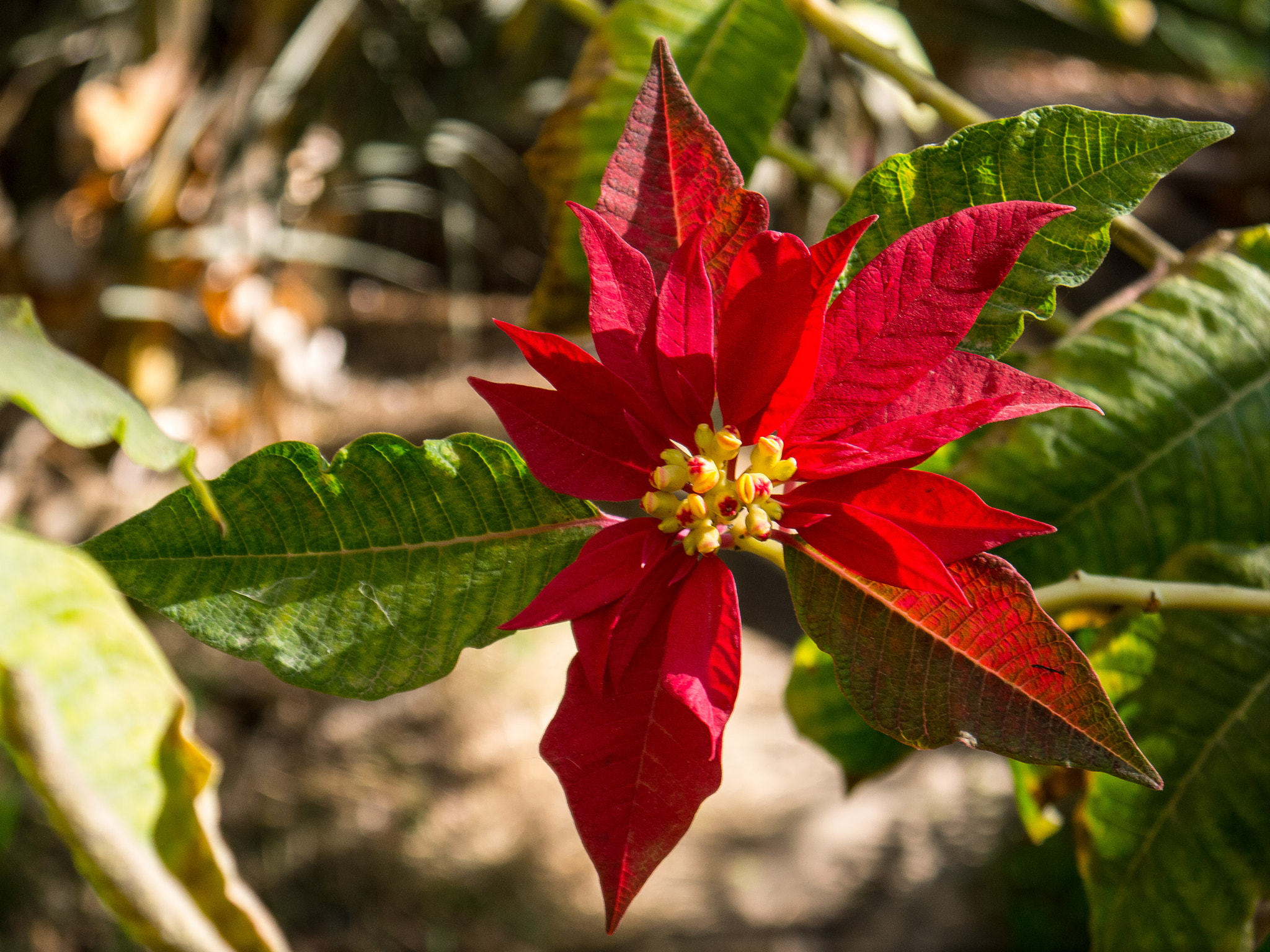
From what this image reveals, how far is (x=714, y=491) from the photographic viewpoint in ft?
0.94

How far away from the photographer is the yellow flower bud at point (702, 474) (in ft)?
0.90

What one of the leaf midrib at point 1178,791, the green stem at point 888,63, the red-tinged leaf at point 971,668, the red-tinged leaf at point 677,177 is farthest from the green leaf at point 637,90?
the leaf midrib at point 1178,791

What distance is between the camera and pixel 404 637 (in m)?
0.29

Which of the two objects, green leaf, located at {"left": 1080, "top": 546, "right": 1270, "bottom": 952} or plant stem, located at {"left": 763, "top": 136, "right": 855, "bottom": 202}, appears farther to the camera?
plant stem, located at {"left": 763, "top": 136, "right": 855, "bottom": 202}

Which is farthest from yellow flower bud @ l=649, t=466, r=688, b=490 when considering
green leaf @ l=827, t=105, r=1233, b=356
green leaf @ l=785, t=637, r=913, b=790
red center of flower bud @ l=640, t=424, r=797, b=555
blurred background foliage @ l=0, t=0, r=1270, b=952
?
blurred background foliage @ l=0, t=0, r=1270, b=952

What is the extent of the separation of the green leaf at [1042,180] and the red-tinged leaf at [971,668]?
0.30ft

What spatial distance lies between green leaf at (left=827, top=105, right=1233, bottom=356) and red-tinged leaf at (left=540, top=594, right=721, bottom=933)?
16cm

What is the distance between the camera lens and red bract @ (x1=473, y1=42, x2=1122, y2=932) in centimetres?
27

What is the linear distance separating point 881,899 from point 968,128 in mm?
1136

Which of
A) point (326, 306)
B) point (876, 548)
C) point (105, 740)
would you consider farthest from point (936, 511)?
point (326, 306)

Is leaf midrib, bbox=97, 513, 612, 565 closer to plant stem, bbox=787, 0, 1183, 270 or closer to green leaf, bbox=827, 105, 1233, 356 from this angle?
green leaf, bbox=827, 105, 1233, 356

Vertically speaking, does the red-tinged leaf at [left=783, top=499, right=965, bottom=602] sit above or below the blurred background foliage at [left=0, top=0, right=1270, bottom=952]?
above

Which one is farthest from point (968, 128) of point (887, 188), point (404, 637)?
point (404, 637)

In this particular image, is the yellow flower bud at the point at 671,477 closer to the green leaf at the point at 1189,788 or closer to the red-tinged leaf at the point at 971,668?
the red-tinged leaf at the point at 971,668
